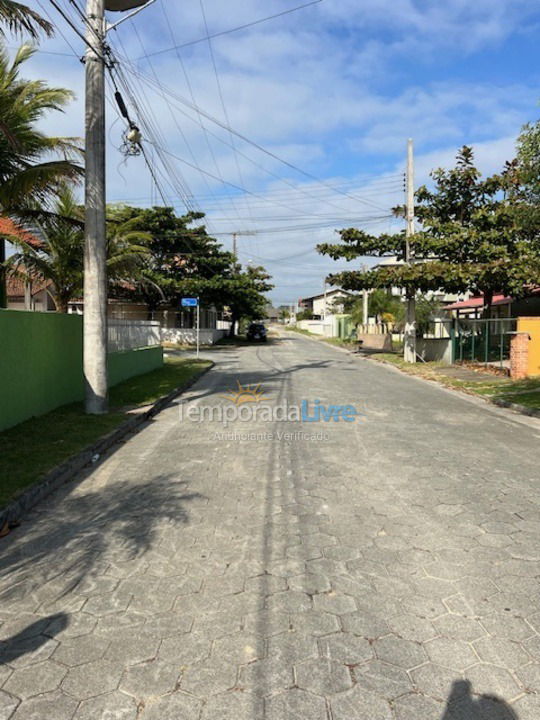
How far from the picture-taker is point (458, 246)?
20.3m

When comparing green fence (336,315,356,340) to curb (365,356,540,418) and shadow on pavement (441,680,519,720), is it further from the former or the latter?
shadow on pavement (441,680,519,720)

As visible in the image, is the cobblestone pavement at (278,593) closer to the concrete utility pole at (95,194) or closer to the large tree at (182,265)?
the concrete utility pole at (95,194)

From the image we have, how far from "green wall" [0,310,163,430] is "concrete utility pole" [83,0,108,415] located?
2.35ft

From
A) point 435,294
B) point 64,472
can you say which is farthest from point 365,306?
point 64,472

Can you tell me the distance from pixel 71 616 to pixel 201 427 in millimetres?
5778

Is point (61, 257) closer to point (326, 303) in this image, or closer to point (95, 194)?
point (95, 194)

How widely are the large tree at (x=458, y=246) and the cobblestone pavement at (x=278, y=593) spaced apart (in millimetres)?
14439

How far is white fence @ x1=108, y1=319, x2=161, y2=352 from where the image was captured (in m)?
Answer: 12.9

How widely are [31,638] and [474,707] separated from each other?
2.28m

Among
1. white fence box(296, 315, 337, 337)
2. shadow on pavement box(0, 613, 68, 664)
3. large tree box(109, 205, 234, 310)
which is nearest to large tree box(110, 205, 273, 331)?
large tree box(109, 205, 234, 310)

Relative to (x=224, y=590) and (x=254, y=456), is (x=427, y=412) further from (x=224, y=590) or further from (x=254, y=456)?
(x=224, y=590)

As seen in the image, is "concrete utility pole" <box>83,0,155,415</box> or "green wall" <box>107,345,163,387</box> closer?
"concrete utility pole" <box>83,0,155,415</box>

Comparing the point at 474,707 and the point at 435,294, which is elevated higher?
the point at 435,294

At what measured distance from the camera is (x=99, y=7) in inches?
352
